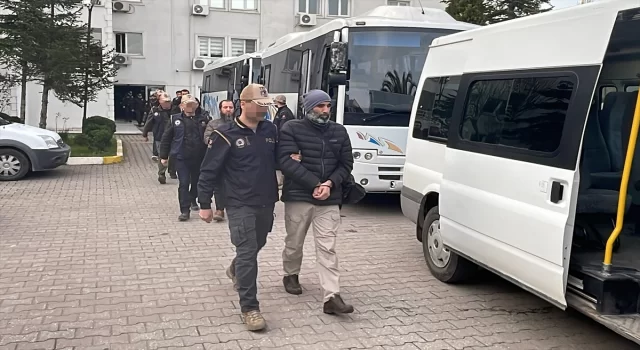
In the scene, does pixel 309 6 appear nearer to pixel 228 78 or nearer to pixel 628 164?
pixel 228 78

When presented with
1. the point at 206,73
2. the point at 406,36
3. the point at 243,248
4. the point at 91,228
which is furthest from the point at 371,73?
the point at 206,73

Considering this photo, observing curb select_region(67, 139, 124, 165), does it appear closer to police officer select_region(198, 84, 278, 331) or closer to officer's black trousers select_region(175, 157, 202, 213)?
officer's black trousers select_region(175, 157, 202, 213)

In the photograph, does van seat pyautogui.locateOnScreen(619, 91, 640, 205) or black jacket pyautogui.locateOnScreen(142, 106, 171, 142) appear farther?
black jacket pyautogui.locateOnScreen(142, 106, 171, 142)

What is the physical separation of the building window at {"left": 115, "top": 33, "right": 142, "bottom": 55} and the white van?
18103 mm

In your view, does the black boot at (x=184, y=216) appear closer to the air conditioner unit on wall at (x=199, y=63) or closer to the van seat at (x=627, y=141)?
the van seat at (x=627, y=141)

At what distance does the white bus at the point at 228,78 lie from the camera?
17.7 m

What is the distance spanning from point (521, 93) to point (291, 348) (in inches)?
100

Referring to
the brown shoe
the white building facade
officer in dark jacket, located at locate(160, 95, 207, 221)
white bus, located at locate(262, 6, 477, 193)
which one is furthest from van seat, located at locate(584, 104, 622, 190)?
the white building facade

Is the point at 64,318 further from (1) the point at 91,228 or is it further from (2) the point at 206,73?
(2) the point at 206,73

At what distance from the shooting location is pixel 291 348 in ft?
13.9

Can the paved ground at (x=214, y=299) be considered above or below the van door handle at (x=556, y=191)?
below

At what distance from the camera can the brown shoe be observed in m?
4.47

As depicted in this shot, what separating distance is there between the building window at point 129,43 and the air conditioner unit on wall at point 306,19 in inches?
320

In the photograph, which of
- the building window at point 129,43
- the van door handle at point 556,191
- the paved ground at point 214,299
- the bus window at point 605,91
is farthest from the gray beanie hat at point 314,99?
the building window at point 129,43
